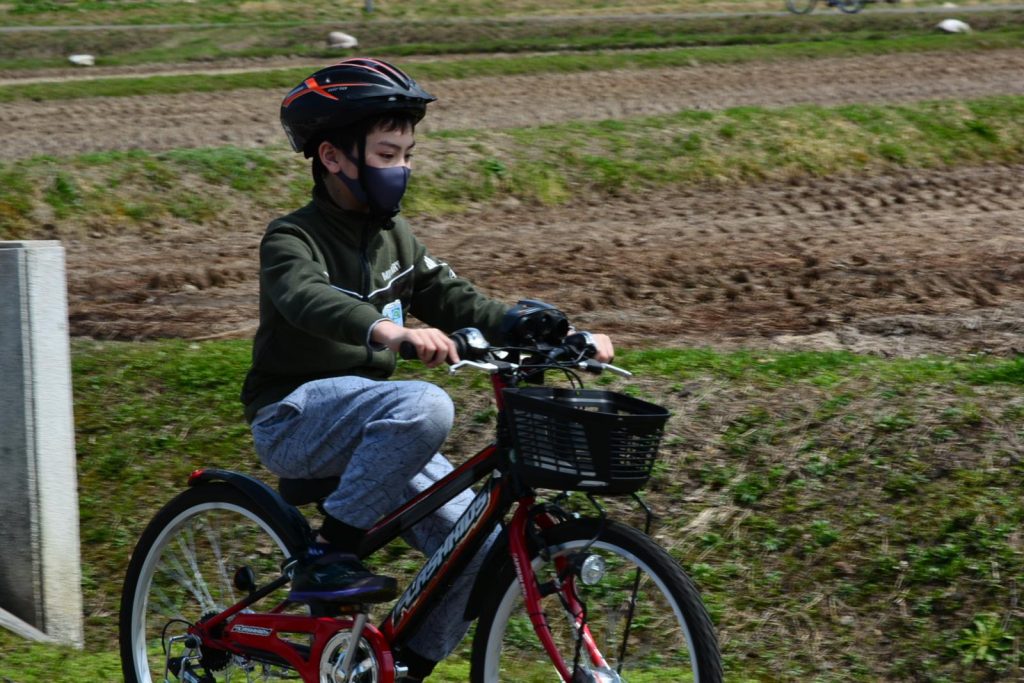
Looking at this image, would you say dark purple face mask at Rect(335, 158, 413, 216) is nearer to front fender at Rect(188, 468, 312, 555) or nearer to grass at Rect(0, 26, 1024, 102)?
front fender at Rect(188, 468, 312, 555)

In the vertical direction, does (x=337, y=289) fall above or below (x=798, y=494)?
above

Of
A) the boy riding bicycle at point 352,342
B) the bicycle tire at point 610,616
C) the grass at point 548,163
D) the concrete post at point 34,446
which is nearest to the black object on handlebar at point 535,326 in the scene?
the boy riding bicycle at point 352,342

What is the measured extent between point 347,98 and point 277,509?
118 centimetres

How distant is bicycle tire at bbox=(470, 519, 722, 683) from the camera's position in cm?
317

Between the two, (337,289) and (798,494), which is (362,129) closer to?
(337,289)

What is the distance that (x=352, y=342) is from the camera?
3422 millimetres

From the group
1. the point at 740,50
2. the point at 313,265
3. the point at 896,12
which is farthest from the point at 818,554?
the point at 896,12

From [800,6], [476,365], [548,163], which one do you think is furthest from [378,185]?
[800,6]

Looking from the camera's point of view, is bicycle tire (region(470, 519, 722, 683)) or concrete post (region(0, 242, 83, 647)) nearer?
bicycle tire (region(470, 519, 722, 683))

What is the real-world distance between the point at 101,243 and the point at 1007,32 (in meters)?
14.0

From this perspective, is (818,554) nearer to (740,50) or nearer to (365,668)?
(365,668)

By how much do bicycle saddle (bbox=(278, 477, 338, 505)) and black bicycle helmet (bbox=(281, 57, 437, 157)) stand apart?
3.17 ft

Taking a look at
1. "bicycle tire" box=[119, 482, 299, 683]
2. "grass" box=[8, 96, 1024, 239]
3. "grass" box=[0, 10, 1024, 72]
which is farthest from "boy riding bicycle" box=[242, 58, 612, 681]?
"grass" box=[0, 10, 1024, 72]

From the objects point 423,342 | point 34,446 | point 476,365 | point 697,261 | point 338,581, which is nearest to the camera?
point 423,342
